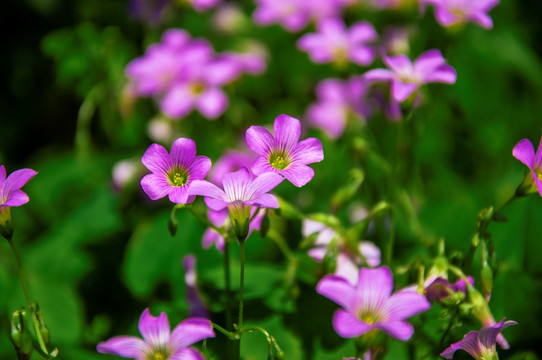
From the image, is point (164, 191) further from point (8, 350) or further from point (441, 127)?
point (441, 127)

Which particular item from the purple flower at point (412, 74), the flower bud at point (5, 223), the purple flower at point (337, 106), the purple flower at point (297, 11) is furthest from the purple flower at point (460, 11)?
the flower bud at point (5, 223)

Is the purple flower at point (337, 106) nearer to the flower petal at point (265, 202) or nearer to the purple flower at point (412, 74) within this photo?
the purple flower at point (412, 74)

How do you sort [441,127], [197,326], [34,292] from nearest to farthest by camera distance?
[197,326] → [34,292] → [441,127]

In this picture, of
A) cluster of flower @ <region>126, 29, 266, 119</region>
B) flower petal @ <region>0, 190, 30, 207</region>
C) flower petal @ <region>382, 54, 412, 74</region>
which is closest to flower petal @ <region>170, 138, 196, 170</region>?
flower petal @ <region>0, 190, 30, 207</region>

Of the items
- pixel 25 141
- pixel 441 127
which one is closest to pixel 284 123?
pixel 441 127

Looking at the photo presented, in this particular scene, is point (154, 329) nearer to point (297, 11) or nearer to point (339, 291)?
point (339, 291)
